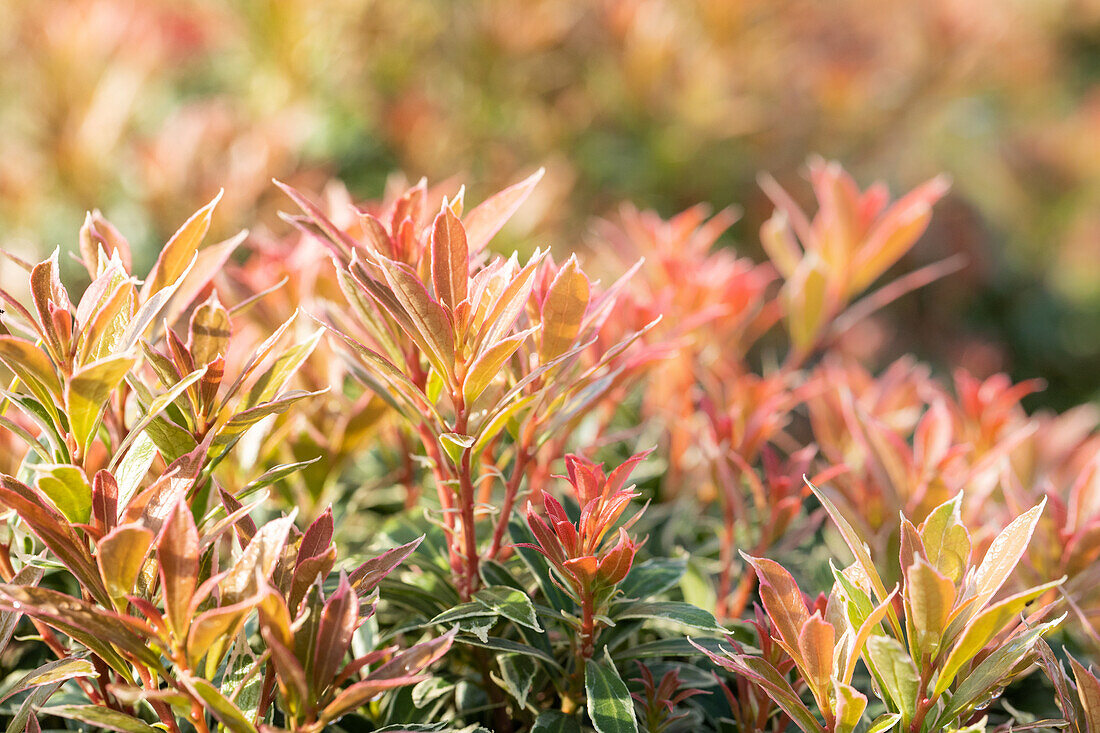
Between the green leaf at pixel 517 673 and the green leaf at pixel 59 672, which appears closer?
the green leaf at pixel 59 672

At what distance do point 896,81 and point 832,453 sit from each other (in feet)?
9.48

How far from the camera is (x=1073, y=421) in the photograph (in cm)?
142

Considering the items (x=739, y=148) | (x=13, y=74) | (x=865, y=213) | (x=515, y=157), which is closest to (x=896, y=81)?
(x=739, y=148)

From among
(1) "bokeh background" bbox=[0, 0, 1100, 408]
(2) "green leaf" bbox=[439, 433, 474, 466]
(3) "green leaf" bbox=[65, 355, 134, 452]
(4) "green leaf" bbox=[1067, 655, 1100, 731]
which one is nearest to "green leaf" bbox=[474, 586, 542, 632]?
(2) "green leaf" bbox=[439, 433, 474, 466]

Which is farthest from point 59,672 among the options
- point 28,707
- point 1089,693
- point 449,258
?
point 1089,693

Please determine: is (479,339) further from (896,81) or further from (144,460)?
(896,81)

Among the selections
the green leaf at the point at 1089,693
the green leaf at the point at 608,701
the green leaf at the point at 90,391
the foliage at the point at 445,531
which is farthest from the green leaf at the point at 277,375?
the green leaf at the point at 1089,693

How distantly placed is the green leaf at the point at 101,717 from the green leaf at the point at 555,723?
0.96 feet

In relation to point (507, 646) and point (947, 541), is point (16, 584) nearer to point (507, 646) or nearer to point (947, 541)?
point (507, 646)

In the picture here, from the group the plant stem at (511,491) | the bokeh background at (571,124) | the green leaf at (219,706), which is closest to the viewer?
the green leaf at (219,706)

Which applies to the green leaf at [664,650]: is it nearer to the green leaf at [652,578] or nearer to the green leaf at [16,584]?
the green leaf at [652,578]

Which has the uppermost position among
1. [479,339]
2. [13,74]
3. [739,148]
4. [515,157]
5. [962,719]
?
[13,74]

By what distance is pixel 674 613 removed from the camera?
2.24ft

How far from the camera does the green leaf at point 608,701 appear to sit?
621 millimetres
